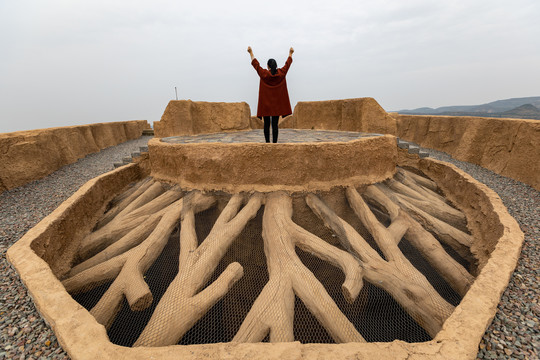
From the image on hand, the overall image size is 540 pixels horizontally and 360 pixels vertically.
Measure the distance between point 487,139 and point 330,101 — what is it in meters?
4.84

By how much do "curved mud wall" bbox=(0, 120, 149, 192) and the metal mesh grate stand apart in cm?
450

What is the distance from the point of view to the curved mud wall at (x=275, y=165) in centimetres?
389

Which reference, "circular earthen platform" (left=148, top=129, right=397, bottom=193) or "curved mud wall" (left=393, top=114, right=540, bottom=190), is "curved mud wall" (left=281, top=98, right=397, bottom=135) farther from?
"circular earthen platform" (left=148, top=129, right=397, bottom=193)

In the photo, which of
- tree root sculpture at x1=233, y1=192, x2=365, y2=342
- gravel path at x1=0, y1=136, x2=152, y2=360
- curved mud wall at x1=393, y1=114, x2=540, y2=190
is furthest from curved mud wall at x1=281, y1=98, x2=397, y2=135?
gravel path at x1=0, y1=136, x2=152, y2=360

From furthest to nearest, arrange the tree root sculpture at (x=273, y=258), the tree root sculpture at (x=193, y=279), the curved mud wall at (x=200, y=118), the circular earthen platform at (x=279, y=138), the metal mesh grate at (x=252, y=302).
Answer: the curved mud wall at (x=200, y=118) → the circular earthen platform at (x=279, y=138) → the metal mesh grate at (x=252, y=302) → the tree root sculpture at (x=273, y=258) → the tree root sculpture at (x=193, y=279)

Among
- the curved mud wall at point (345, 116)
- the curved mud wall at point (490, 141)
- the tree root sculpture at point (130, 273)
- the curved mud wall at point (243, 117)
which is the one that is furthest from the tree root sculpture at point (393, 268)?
the curved mud wall at point (243, 117)

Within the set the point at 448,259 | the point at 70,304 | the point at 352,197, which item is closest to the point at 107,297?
the point at 70,304

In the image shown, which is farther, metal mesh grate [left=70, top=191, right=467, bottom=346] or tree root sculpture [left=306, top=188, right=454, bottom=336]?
metal mesh grate [left=70, top=191, right=467, bottom=346]

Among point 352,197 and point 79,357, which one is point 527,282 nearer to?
point 352,197

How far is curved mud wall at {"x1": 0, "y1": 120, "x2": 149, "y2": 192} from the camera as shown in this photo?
18.9ft

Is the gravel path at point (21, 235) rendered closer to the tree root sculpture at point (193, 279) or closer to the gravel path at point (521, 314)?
the tree root sculpture at point (193, 279)

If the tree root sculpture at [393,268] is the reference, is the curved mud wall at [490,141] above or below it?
above

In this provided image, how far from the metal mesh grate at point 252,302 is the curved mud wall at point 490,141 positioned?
132 inches

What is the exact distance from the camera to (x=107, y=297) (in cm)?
273
